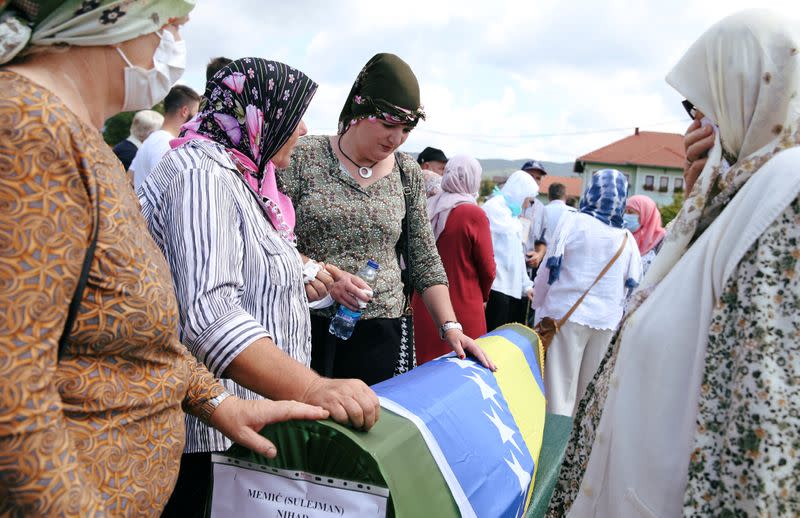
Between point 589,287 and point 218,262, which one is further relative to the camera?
point 589,287

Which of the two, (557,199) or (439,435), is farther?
(557,199)

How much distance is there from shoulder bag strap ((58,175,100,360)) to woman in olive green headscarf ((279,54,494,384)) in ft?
5.77

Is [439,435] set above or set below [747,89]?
below

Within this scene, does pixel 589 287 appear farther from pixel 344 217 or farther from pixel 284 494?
pixel 284 494

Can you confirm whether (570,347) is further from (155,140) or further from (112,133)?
(112,133)

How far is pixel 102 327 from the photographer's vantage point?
1.06 meters

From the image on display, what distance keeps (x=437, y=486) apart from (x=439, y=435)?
0.57 feet

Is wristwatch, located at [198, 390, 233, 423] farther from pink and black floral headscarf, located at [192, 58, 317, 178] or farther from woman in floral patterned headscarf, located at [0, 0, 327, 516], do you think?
pink and black floral headscarf, located at [192, 58, 317, 178]

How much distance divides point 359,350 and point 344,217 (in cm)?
60

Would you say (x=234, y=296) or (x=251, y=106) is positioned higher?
(x=251, y=106)

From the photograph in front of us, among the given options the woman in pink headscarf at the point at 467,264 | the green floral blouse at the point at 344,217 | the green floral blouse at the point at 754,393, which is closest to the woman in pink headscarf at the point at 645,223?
the woman in pink headscarf at the point at 467,264

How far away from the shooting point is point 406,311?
3.13 meters

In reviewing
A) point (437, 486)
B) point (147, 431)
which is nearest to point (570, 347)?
point (437, 486)

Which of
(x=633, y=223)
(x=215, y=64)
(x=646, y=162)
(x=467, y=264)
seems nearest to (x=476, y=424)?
(x=215, y=64)
